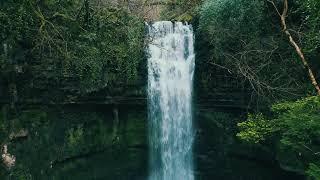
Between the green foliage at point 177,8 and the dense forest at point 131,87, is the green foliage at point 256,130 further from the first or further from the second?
the green foliage at point 177,8

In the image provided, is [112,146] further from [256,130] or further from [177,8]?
[177,8]

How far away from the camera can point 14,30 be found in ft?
46.1

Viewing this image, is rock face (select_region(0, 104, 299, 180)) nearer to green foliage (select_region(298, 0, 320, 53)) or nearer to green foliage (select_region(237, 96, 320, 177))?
green foliage (select_region(237, 96, 320, 177))

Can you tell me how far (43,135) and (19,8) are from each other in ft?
15.0

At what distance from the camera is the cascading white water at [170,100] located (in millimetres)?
17953

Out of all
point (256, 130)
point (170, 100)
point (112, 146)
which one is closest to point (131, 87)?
point (170, 100)

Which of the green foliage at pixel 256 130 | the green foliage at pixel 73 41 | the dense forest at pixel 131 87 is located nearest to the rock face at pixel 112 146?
the dense forest at pixel 131 87

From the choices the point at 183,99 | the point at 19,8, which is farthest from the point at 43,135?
the point at 183,99

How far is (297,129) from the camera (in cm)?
1176

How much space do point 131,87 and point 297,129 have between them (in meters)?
7.50

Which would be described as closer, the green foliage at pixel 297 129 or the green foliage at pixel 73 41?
the green foliage at pixel 297 129

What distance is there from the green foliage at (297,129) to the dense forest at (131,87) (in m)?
0.05

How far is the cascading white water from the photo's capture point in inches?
707

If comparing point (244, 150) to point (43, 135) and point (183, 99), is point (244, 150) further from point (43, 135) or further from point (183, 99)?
point (43, 135)
